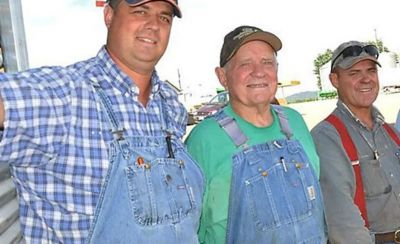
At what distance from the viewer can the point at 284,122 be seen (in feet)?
8.36

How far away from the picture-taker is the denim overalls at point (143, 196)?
1628mm

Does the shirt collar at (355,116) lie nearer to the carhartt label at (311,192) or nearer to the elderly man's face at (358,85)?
the elderly man's face at (358,85)

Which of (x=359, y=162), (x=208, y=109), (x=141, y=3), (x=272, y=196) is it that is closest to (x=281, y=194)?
(x=272, y=196)

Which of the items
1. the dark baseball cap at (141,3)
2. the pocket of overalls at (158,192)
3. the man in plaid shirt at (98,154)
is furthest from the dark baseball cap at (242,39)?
the pocket of overalls at (158,192)

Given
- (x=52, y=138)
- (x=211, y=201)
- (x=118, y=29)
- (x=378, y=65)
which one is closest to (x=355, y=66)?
(x=378, y=65)

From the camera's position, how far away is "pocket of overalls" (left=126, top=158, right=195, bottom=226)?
1669 millimetres

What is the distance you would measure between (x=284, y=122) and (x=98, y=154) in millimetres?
1210

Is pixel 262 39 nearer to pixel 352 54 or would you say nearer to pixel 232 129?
pixel 232 129

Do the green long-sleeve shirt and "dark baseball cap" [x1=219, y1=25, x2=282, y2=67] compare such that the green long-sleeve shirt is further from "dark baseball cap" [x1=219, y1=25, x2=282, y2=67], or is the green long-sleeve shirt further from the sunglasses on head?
the sunglasses on head

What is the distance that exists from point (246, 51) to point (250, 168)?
639 millimetres

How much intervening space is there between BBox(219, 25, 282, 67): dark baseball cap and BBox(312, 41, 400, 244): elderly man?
68cm

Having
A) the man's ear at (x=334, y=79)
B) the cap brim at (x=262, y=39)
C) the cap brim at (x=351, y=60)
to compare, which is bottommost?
the man's ear at (x=334, y=79)

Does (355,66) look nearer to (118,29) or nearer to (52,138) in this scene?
(118,29)

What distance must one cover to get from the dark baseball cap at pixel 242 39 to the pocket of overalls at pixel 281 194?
0.61 m
